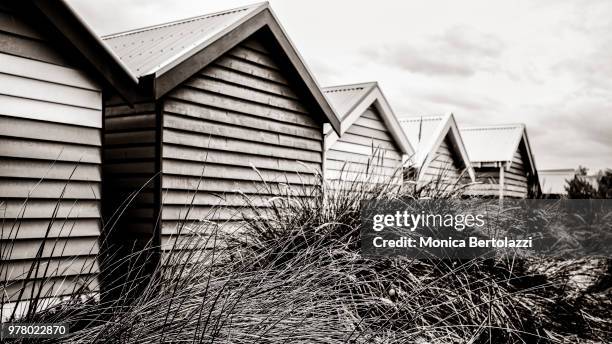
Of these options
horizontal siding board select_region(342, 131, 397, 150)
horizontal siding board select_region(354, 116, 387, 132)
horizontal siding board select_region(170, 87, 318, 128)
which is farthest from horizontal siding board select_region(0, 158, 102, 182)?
horizontal siding board select_region(354, 116, 387, 132)

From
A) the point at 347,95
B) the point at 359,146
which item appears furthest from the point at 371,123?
the point at 347,95

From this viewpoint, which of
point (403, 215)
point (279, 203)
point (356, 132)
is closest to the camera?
point (403, 215)

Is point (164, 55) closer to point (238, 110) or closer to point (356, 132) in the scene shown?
point (238, 110)

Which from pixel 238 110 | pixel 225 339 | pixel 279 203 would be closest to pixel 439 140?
pixel 238 110

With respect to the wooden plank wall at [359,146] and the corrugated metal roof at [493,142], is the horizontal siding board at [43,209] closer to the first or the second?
the wooden plank wall at [359,146]

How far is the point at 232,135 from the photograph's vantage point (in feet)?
27.5

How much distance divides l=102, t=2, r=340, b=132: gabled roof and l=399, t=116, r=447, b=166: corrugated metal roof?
5.93 metres

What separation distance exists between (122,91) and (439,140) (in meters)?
11.6

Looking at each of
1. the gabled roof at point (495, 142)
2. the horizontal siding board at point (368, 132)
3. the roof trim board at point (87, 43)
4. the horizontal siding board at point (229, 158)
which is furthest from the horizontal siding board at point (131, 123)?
the gabled roof at point (495, 142)

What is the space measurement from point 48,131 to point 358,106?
6984 mm

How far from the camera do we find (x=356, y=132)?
12156 millimetres

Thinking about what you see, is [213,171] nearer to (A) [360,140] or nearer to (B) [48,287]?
(B) [48,287]

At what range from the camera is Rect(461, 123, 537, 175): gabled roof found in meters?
22.5

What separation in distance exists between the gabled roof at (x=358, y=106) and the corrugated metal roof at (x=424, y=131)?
1.87 m
